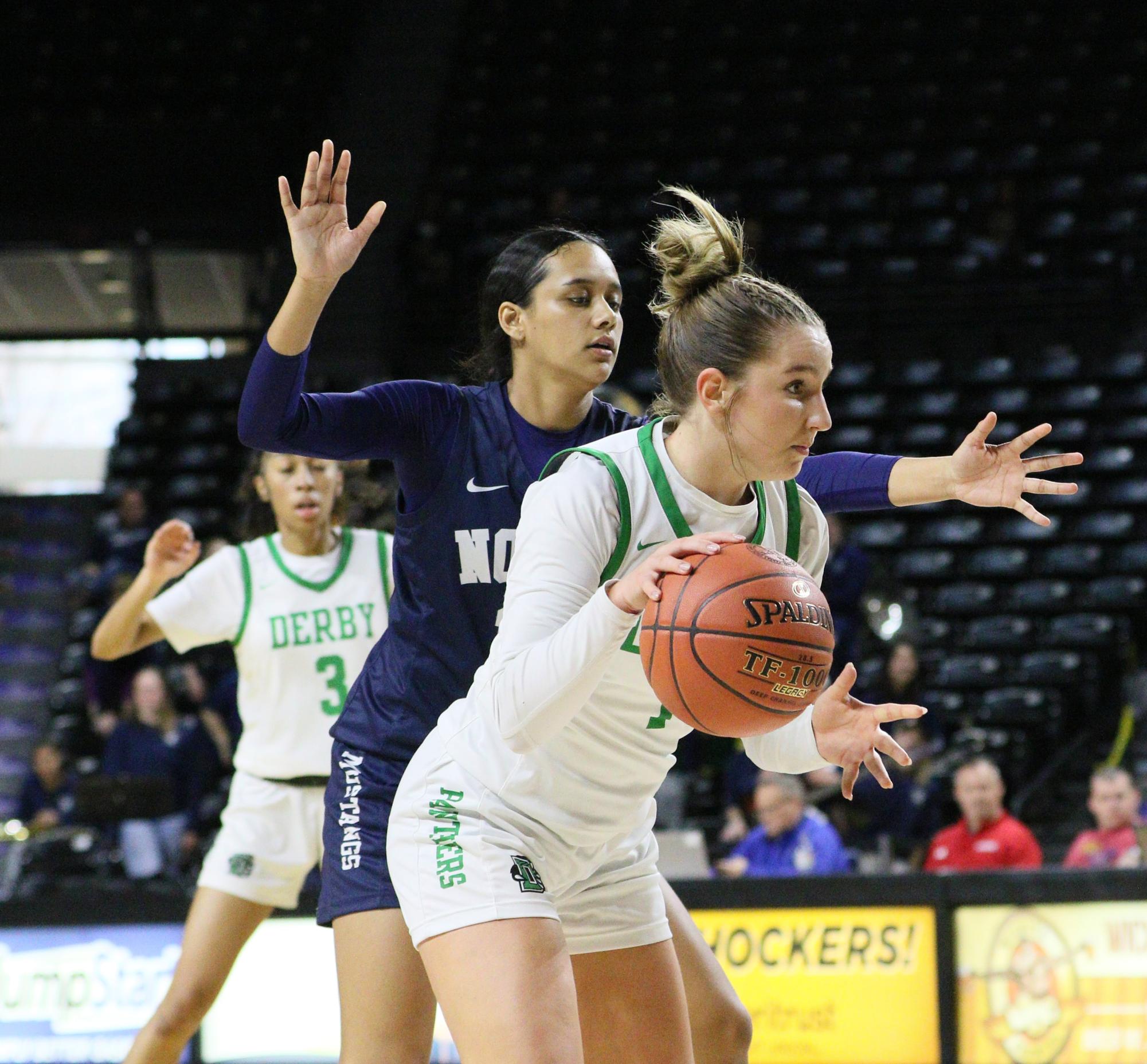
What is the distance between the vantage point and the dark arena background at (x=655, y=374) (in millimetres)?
6035

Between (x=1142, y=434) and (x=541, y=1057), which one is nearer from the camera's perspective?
(x=541, y=1057)

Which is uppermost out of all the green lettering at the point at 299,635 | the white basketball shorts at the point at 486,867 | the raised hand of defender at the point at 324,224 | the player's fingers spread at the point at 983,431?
the raised hand of defender at the point at 324,224

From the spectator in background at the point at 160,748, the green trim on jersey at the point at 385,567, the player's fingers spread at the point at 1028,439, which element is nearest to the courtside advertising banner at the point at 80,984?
the green trim on jersey at the point at 385,567

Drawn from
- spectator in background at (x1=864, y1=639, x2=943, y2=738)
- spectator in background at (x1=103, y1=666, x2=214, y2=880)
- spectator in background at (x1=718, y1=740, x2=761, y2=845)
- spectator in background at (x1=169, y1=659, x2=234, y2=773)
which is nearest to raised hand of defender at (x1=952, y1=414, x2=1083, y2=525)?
spectator in background at (x1=718, y1=740, x2=761, y2=845)

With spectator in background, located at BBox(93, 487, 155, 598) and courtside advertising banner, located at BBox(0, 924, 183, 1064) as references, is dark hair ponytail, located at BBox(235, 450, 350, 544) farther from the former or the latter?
spectator in background, located at BBox(93, 487, 155, 598)

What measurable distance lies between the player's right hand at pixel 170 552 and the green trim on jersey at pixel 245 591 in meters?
0.31

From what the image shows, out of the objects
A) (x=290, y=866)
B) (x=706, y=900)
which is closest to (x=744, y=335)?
(x=290, y=866)

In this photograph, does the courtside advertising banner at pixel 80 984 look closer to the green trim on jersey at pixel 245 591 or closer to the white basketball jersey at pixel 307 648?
the white basketball jersey at pixel 307 648

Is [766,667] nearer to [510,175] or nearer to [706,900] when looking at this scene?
[706,900]

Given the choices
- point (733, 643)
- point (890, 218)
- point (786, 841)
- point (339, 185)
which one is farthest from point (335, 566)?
point (890, 218)

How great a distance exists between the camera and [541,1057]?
230 centimetres

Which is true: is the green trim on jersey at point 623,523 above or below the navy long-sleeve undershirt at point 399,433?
below

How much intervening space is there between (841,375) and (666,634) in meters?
10.9

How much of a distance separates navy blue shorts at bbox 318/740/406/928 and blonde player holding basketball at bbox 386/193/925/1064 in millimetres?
340
